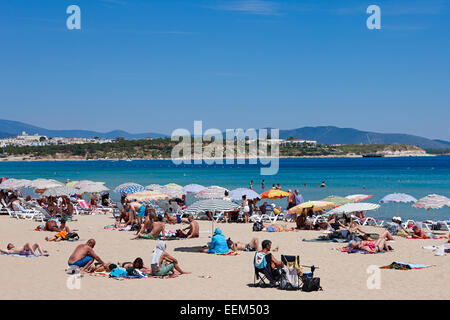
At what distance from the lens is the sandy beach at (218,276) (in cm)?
873

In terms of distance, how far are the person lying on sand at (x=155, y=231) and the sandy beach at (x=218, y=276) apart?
0.39m

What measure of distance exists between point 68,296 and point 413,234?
10867 millimetres

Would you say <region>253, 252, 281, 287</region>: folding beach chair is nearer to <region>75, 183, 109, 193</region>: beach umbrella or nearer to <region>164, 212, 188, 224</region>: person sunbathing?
<region>164, 212, 188, 224</region>: person sunbathing

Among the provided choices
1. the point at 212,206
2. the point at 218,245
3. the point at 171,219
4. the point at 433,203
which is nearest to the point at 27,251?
the point at 218,245

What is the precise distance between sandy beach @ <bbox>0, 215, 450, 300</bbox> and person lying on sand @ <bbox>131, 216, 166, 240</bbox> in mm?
387

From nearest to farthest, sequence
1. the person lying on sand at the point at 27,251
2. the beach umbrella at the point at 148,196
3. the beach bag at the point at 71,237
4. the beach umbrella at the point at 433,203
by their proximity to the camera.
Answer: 1. the person lying on sand at the point at 27,251
2. the beach bag at the point at 71,237
3. the beach umbrella at the point at 433,203
4. the beach umbrella at the point at 148,196

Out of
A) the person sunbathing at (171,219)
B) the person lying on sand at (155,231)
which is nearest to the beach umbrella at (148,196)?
the person sunbathing at (171,219)

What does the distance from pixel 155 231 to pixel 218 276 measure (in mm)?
5216

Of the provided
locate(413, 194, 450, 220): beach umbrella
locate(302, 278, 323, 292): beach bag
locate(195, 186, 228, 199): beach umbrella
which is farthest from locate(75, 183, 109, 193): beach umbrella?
locate(302, 278, 323, 292): beach bag

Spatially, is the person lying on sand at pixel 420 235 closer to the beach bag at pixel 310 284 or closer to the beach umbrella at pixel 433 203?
the beach umbrella at pixel 433 203

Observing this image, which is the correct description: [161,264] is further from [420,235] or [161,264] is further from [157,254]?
[420,235]
